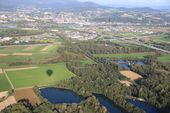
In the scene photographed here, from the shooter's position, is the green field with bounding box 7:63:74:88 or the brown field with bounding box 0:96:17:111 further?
the green field with bounding box 7:63:74:88

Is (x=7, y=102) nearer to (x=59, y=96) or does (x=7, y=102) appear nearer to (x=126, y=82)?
(x=59, y=96)

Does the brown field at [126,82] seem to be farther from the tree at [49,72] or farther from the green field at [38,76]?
the tree at [49,72]

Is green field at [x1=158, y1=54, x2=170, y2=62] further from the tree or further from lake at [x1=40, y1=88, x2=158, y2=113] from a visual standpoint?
lake at [x1=40, y1=88, x2=158, y2=113]

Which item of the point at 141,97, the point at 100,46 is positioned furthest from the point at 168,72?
the point at 100,46

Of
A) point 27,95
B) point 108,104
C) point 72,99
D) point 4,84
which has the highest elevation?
point 4,84

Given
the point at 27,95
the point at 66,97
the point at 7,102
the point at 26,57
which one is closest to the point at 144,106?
the point at 66,97

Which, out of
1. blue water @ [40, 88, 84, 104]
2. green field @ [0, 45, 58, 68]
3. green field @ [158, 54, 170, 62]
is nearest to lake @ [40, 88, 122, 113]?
blue water @ [40, 88, 84, 104]
